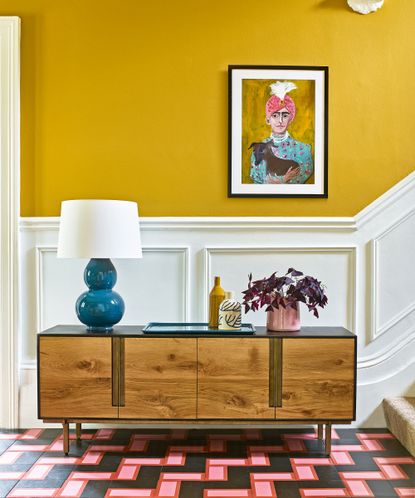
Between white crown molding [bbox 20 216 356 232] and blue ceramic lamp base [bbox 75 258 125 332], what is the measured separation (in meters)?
0.41

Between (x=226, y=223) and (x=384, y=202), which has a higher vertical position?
(x=384, y=202)

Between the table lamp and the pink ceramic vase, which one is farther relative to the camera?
the pink ceramic vase

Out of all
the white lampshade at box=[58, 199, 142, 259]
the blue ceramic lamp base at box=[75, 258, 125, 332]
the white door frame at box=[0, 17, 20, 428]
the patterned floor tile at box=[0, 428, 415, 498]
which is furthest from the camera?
the white door frame at box=[0, 17, 20, 428]

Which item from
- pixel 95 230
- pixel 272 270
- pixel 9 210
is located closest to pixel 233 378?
pixel 272 270

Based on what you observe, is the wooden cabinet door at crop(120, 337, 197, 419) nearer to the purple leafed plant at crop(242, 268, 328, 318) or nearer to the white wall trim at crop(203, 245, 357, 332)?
the purple leafed plant at crop(242, 268, 328, 318)

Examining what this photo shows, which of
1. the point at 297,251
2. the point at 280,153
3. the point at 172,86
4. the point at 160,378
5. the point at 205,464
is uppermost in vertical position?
the point at 172,86

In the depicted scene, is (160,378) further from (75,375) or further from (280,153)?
(280,153)

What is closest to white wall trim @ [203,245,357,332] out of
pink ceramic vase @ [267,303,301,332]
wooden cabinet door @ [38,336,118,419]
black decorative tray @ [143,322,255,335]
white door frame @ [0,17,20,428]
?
black decorative tray @ [143,322,255,335]

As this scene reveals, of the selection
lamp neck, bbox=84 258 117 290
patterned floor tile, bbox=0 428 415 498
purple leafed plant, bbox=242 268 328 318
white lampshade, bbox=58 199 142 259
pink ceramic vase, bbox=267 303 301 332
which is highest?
white lampshade, bbox=58 199 142 259

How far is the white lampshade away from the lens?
254cm

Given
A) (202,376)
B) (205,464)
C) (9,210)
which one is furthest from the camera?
(9,210)

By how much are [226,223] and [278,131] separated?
574mm

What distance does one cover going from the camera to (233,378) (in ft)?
8.48

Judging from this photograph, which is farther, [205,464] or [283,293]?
[283,293]
